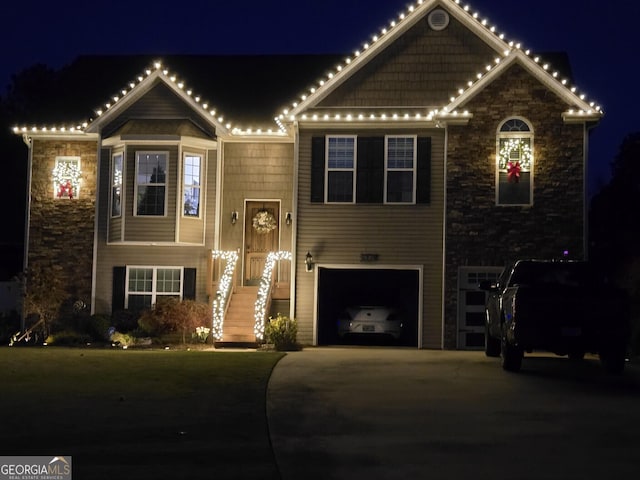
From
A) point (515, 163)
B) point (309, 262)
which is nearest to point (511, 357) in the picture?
point (515, 163)

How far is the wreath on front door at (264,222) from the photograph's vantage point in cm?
2427

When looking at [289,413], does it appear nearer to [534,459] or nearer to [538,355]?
[534,459]

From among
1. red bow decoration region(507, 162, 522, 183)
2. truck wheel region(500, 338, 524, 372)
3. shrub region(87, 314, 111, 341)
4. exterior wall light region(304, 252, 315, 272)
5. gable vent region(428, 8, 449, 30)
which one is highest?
gable vent region(428, 8, 449, 30)

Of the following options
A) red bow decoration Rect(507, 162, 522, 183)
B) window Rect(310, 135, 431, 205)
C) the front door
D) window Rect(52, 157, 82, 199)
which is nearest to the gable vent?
window Rect(310, 135, 431, 205)

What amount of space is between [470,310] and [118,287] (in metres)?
9.25

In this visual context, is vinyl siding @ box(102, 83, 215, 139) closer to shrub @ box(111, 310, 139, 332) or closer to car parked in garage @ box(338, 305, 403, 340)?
shrub @ box(111, 310, 139, 332)

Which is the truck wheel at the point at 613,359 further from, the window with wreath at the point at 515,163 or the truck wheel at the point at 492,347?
the window with wreath at the point at 515,163

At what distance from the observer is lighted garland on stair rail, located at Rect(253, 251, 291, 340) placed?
21844mm

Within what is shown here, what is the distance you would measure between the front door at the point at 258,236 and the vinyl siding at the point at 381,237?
6.31ft

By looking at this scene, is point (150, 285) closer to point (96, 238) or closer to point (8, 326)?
point (96, 238)

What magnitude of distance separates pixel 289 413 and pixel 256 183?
1381 centimetres

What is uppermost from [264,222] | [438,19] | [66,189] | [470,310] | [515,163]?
[438,19]

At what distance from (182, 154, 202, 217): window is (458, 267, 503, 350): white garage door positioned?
7.16 metres

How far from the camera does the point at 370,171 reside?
74.0ft
